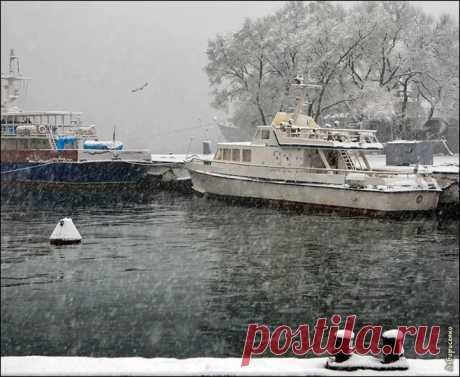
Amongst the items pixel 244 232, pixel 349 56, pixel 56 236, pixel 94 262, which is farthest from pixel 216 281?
pixel 349 56

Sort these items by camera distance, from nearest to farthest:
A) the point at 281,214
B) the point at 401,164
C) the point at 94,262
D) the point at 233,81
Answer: the point at 94,262, the point at 281,214, the point at 233,81, the point at 401,164

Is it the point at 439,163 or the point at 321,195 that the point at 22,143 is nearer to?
the point at 321,195

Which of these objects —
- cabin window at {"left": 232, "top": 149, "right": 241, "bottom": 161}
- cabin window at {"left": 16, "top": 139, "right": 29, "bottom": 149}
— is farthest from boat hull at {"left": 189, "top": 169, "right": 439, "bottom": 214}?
cabin window at {"left": 16, "top": 139, "right": 29, "bottom": 149}

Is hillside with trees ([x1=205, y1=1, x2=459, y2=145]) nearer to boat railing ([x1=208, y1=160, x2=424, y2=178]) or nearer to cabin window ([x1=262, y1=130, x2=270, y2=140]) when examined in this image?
cabin window ([x1=262, y1=130, x2=270, y2=140])

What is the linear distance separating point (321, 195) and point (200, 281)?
17.0m

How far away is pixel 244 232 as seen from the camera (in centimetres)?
2367

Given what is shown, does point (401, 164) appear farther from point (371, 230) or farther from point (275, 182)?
point (371, 230)

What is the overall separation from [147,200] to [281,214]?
779cm

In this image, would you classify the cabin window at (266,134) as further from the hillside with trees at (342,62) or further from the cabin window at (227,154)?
the cabin window at (227,154)

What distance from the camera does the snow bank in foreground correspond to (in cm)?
414

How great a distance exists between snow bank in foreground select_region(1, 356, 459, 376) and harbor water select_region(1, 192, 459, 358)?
613 cm

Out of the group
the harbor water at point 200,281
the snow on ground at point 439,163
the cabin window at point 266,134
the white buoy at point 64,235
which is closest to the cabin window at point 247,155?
the cabin window at point 266,134

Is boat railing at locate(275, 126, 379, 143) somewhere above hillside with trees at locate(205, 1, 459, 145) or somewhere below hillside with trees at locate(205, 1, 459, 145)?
below

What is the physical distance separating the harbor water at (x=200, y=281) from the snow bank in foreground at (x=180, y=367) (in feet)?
20.1
